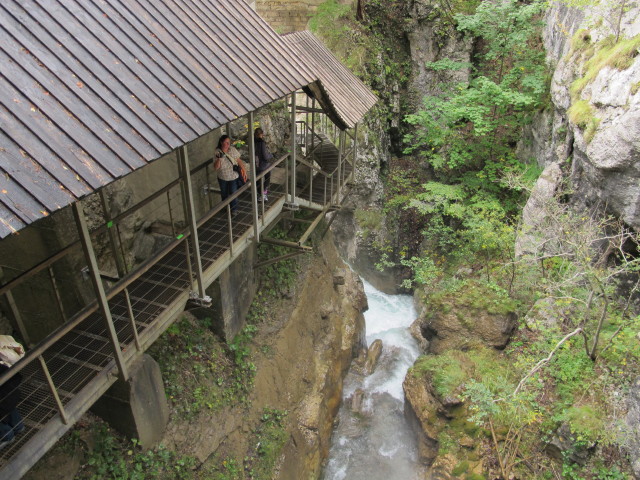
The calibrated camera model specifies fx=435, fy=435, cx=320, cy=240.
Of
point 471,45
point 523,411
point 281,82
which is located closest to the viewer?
point 281,82

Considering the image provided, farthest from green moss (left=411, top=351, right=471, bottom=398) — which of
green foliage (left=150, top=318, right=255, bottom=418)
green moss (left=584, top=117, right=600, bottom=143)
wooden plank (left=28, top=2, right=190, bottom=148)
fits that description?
wooden plank (left=28, top=2, right=190, bottom=148)

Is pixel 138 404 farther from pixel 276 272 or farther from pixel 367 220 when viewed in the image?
pixel 367 220

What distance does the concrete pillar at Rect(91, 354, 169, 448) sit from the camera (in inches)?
230

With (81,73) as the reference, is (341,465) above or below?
below

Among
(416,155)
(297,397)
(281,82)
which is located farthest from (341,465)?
(416,155)

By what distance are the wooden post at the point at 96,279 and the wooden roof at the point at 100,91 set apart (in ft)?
1.42

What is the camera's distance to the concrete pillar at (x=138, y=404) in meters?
5.84

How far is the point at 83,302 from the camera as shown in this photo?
20.7 ft

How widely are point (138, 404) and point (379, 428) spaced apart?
7670mm

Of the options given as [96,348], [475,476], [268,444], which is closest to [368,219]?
[475,476]

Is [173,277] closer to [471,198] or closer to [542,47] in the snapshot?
[471,198]

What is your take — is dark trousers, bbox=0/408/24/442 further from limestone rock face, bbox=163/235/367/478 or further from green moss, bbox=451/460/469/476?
green moss, bbox=451/460/469/476

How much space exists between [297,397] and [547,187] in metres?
8.66

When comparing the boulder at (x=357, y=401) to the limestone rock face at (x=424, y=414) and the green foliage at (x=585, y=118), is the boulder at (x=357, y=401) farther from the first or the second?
the green foliage at (x=585, y=118)
